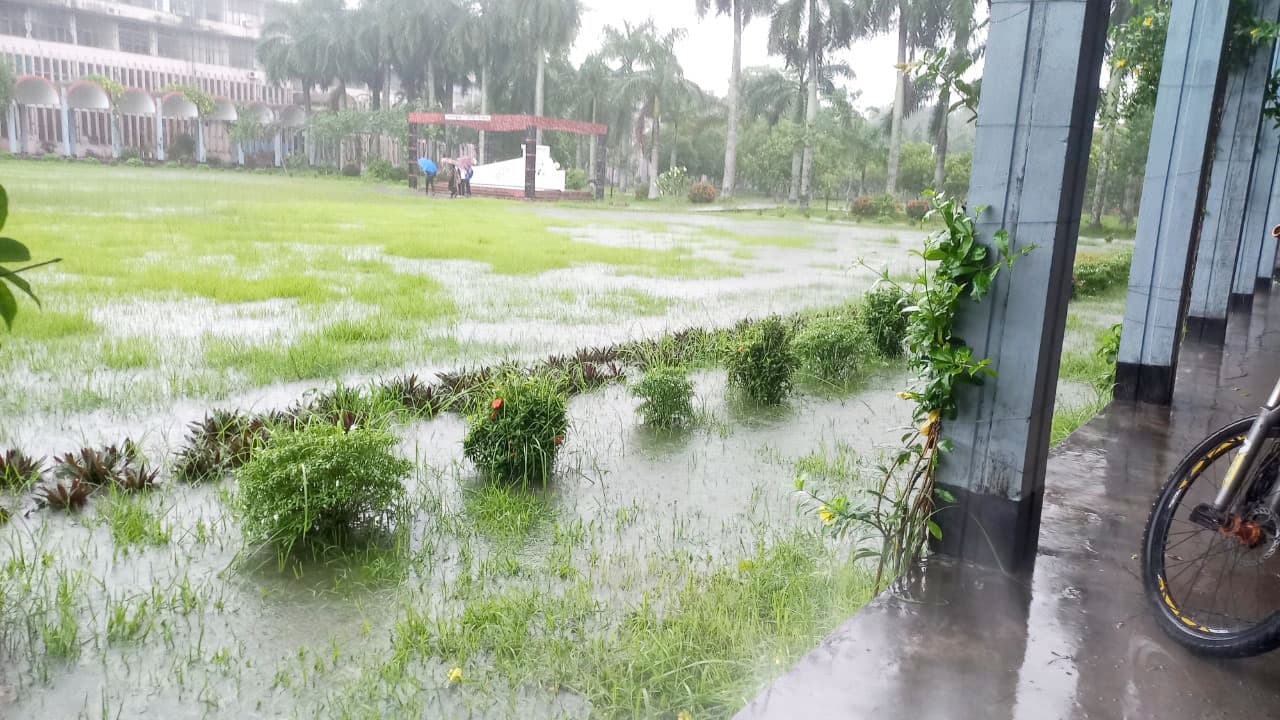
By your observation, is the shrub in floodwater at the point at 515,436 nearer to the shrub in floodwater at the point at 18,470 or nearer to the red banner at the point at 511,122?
the shrub in floodwater at the point at 18,470

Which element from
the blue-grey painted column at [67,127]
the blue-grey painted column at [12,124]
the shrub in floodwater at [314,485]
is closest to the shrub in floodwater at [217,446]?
the shrub in floodwater at [314,485]

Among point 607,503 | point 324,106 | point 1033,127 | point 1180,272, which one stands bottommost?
point 607,503

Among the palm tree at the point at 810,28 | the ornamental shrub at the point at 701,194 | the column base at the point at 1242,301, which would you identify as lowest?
the column base at the point at 1242,301

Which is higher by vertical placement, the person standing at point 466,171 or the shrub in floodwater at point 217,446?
the person standing at point 466,171

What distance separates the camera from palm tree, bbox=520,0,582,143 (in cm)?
4212

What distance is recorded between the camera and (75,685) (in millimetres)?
2264

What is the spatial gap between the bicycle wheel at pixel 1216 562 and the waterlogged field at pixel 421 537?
34.4 inches

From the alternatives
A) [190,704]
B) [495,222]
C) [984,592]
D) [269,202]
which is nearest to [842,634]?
[984,592]

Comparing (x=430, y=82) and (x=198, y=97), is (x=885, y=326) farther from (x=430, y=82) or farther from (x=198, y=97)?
(x=430, y=82)

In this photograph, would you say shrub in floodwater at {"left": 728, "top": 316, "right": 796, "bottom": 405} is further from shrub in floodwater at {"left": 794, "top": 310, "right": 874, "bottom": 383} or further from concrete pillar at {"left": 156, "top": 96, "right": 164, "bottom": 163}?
concrete pillar at {"left": 156, "top": 96, "right": 164, "bottom": 163}

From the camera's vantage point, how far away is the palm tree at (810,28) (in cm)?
3459

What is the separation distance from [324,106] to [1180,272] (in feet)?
189

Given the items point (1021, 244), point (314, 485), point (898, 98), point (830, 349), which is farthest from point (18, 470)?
point (898, 98)

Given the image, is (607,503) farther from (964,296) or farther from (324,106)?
(324,106)
